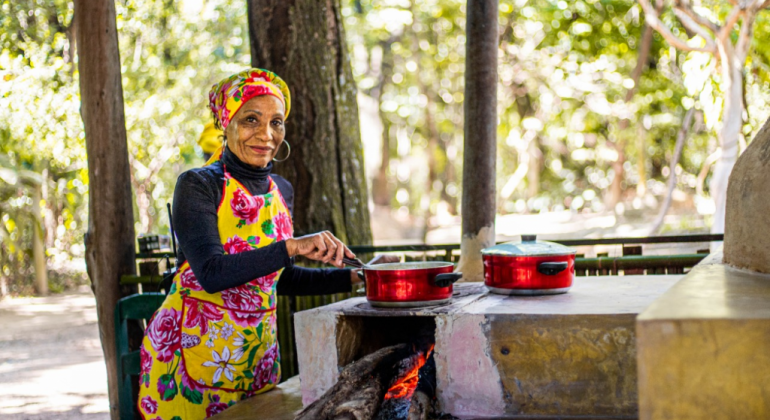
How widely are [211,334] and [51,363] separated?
5.94 metres

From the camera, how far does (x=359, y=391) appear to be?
6.73 feet

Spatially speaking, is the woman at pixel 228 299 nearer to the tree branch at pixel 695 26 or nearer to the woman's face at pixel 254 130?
the woman's face at pixel 254 130

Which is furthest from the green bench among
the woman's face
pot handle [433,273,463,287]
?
pot handle [433,273,463,287]

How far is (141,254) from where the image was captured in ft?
14.1

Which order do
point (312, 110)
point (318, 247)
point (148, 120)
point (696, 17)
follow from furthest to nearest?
point (148, 120), point (696, 17), point (312, 110), point (318, 247)

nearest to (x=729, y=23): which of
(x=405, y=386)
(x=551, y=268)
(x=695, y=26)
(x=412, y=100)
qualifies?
(x=695, y=26)

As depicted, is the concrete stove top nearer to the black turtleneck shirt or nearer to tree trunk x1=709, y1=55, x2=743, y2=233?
the black turtleneck shirt

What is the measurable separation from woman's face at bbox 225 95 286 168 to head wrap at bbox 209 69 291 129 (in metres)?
0.02

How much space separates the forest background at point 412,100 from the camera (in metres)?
8.48

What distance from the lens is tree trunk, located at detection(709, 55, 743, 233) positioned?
7996 millimetres

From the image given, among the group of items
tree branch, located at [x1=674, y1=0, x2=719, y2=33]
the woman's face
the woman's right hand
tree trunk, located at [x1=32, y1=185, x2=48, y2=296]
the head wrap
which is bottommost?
tree trunk, located at [x1=32, y1=185, x2=48, y2=296]

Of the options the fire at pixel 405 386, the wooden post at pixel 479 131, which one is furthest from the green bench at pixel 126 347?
the fire at pixel 405 386

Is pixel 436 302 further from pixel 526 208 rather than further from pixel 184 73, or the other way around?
pixel 526 208

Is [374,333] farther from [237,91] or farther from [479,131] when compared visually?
[479,131]
